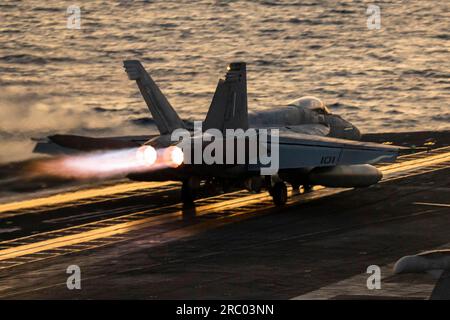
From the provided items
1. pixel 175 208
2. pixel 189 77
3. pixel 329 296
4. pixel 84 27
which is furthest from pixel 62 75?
pixel 329 296

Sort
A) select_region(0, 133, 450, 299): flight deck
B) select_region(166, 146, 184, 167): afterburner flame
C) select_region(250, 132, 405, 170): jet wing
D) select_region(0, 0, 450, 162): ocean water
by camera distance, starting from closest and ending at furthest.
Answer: select_region(0, 133, 450, 299): flight deck, select_region(166, 146, 184, 167): afterburner flame, select_region(250, 132, 405, 170): jet wing, select_region(0, 0, 450, 162): ocean water

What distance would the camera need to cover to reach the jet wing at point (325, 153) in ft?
148

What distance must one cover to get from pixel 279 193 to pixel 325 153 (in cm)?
270

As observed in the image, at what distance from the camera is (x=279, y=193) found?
155 ft

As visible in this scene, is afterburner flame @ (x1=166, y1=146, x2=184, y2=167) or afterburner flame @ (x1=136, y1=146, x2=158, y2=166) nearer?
afterburner flame @ (x1=166, y1=146, x2=184, y2=167)

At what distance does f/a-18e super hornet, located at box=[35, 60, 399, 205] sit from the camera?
4359 centimetres

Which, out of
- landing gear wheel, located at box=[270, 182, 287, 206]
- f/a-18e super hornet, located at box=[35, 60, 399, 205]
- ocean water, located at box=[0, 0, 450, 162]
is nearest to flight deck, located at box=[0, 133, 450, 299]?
landing gear wheel, located at box=[270, 182, 287, 206]

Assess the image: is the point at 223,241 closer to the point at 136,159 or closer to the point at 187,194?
the point at 136,159

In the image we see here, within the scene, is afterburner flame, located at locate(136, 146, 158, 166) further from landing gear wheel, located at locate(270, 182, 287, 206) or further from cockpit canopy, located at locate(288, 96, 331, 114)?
cockpit canopy, located at locate(288, 96, 331, 114)

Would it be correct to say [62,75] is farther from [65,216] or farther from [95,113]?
[65,216]

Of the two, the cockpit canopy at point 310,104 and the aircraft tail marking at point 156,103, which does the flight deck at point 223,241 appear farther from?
the cockpit canopy at point 310,104

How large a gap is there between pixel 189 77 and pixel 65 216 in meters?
53.5

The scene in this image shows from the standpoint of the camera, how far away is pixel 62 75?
9631 cm

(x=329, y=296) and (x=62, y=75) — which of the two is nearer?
(x=329, y=296)
